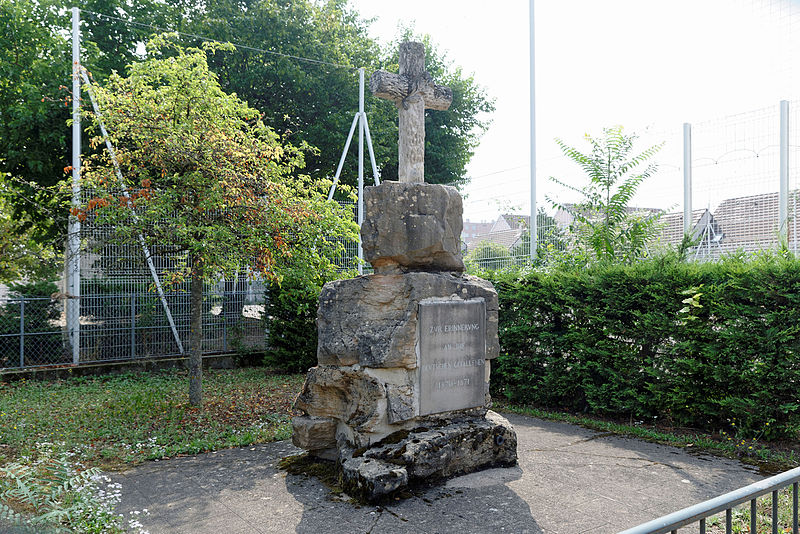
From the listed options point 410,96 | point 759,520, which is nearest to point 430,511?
point 759,520

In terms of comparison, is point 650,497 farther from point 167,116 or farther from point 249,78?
point 249,78

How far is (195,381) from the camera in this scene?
839 centimetres

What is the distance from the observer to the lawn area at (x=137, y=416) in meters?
6.52

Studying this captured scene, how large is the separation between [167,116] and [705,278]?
23.5 feet

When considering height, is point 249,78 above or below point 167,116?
above

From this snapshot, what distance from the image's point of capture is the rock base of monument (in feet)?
15.8

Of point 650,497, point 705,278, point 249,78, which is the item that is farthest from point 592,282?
point 249,78

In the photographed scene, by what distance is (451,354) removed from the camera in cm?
571

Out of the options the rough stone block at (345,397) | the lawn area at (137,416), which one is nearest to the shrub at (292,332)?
the lawn area at (137,416)

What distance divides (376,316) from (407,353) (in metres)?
0.46

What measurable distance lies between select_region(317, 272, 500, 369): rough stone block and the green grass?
124 inches

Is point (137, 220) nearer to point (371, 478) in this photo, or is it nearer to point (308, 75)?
point (371, 478)

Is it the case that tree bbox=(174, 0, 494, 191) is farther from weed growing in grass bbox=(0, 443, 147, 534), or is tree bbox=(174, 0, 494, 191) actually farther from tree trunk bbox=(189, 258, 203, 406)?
weed growing in grass bbox=(0, 443, 147, 534)

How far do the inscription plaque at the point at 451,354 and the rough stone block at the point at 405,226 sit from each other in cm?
48
